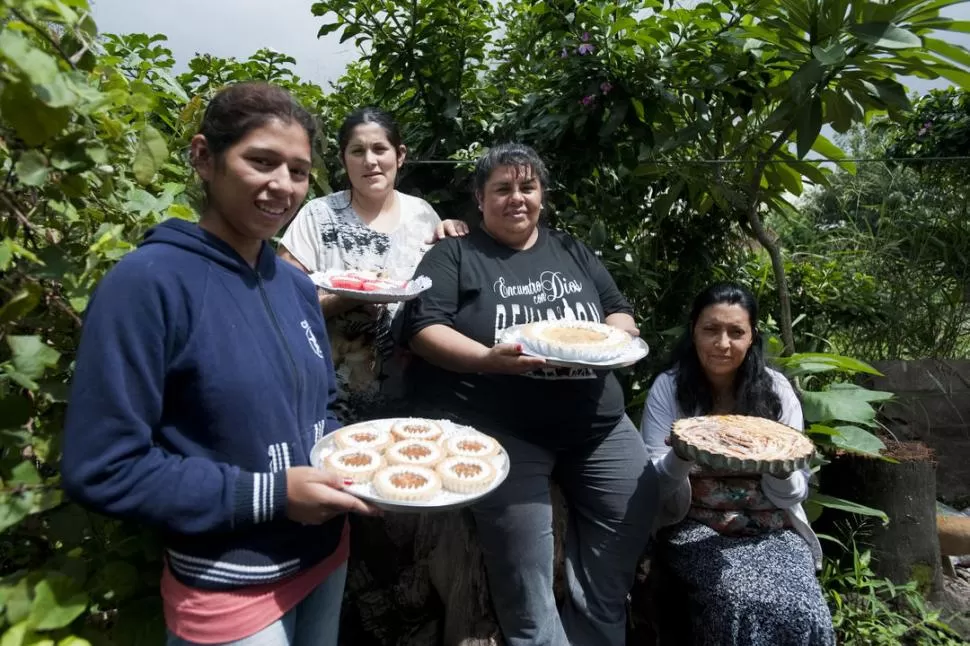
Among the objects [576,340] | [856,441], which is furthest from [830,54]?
[856,441]

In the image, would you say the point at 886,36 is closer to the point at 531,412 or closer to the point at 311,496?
the point at 531,412

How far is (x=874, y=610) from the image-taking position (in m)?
2.55

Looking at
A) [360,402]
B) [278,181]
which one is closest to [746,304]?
[360,402]

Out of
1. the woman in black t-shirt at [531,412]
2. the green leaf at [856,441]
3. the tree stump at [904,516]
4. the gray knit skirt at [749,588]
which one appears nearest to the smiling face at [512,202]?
the woman in black t-shirt at [531,412]

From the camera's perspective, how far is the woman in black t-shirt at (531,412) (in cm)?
197

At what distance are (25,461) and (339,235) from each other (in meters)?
1.30

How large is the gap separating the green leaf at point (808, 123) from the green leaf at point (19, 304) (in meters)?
2.55

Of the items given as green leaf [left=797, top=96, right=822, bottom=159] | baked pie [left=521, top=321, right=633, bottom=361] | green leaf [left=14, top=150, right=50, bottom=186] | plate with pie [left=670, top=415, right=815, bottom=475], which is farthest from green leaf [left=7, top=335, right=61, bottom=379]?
green leaf [left=797, top=96, right=822, bottom=159]

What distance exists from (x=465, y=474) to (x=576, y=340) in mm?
620

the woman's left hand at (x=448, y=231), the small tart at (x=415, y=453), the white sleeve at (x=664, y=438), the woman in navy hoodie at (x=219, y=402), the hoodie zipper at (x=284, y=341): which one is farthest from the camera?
the woman's left hand at (x=448, y=231)

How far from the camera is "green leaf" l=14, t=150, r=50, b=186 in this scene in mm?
987

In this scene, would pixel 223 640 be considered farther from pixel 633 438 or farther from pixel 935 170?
pixel 935 170

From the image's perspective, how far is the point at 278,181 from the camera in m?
1.20

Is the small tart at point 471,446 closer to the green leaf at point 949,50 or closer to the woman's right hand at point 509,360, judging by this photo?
the woman's right hand at point 509,360
